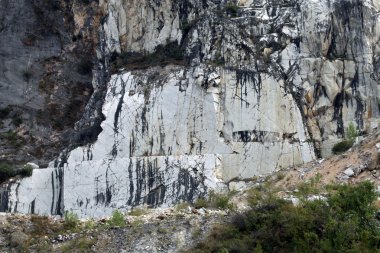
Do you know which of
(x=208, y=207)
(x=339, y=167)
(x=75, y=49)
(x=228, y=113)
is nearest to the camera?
(x=208, y=207)

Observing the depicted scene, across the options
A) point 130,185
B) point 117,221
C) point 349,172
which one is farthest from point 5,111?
point 349,172

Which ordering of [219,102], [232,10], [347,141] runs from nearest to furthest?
[347,141] → [219,102] → [232,10]

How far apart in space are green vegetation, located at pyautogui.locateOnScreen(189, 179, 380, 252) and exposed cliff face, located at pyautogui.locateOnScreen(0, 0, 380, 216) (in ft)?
42.0

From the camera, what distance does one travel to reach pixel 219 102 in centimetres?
3525

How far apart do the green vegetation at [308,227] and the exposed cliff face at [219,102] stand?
42.0 feet

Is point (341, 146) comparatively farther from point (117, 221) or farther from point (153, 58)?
point (117, 221)

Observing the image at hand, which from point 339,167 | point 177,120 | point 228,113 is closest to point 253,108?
point 228,113

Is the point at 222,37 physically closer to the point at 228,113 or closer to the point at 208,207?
the point at 228,113

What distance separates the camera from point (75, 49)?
45.6m

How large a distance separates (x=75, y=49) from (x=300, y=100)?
628 inches

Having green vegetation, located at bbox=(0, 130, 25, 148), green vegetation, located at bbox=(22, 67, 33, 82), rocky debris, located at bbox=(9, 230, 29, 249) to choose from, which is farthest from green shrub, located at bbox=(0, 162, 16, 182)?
rocky debris, located at bbox=(9, 230, 29, 249)

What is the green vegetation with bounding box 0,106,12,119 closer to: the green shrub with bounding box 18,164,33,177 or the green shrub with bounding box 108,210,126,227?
the green shrub with bounding box 18,164,33,177

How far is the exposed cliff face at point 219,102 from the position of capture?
3400 cm

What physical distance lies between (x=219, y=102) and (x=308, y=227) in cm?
1692
